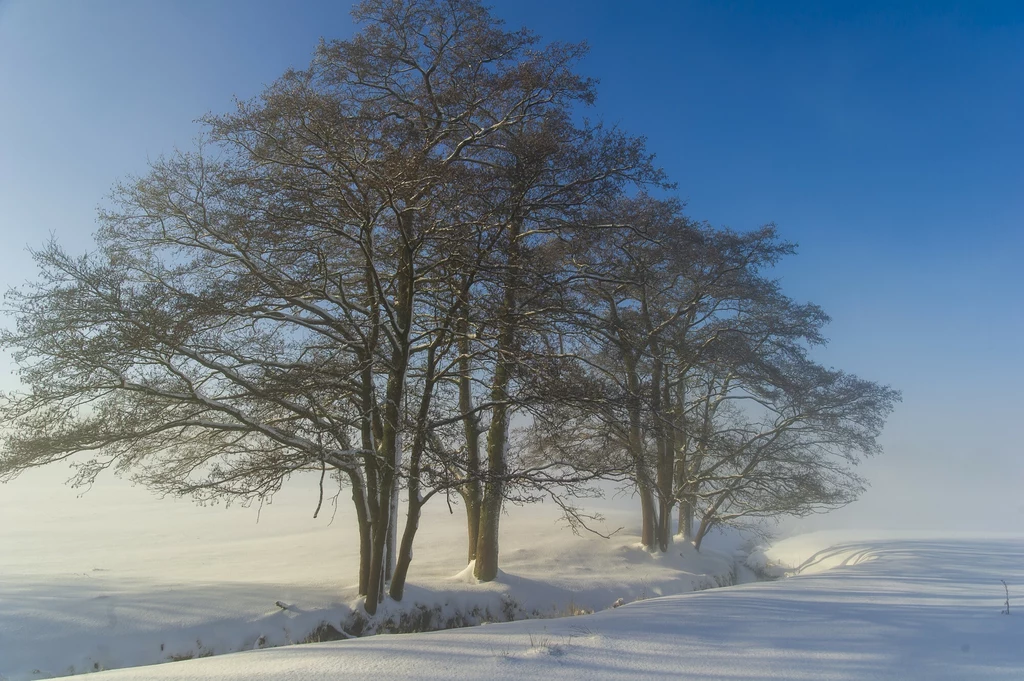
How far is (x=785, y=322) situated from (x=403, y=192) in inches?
459

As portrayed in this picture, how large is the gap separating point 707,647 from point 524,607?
247 inches

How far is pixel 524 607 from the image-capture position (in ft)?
36.2

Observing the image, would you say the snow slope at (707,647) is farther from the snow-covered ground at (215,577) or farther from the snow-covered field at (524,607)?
the snow-covered ground at (215,577)

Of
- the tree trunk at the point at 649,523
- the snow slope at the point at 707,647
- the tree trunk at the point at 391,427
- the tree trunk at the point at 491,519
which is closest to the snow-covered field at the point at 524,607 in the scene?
the snow slope at the point at 707,647

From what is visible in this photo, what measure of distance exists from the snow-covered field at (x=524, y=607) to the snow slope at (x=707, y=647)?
0.09ft

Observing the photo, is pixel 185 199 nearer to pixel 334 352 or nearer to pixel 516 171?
pixel 334 352

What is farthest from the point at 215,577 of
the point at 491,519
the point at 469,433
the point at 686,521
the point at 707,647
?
the point at 686,521

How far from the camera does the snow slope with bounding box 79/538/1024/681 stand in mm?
4453

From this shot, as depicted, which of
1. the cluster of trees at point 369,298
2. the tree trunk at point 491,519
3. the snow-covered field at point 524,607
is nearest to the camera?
the snow-covered field at point 524,607

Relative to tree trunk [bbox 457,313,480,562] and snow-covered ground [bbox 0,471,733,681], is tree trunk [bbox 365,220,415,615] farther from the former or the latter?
tree trunk [bbox 457,313,480,562]

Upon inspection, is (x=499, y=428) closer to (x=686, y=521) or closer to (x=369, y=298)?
(x=369, y=298)

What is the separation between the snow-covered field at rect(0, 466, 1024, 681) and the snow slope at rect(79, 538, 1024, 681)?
28mm

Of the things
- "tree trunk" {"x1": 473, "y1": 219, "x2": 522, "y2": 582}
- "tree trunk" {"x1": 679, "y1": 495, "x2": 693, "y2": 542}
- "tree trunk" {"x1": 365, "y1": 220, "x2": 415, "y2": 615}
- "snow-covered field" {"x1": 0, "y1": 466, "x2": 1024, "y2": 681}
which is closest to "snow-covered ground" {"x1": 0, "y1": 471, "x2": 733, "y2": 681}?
"snow-covered field" {"x1": 0, "y1": 466, "x2": 1024, "y2": 681}

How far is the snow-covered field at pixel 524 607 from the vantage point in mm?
4742
